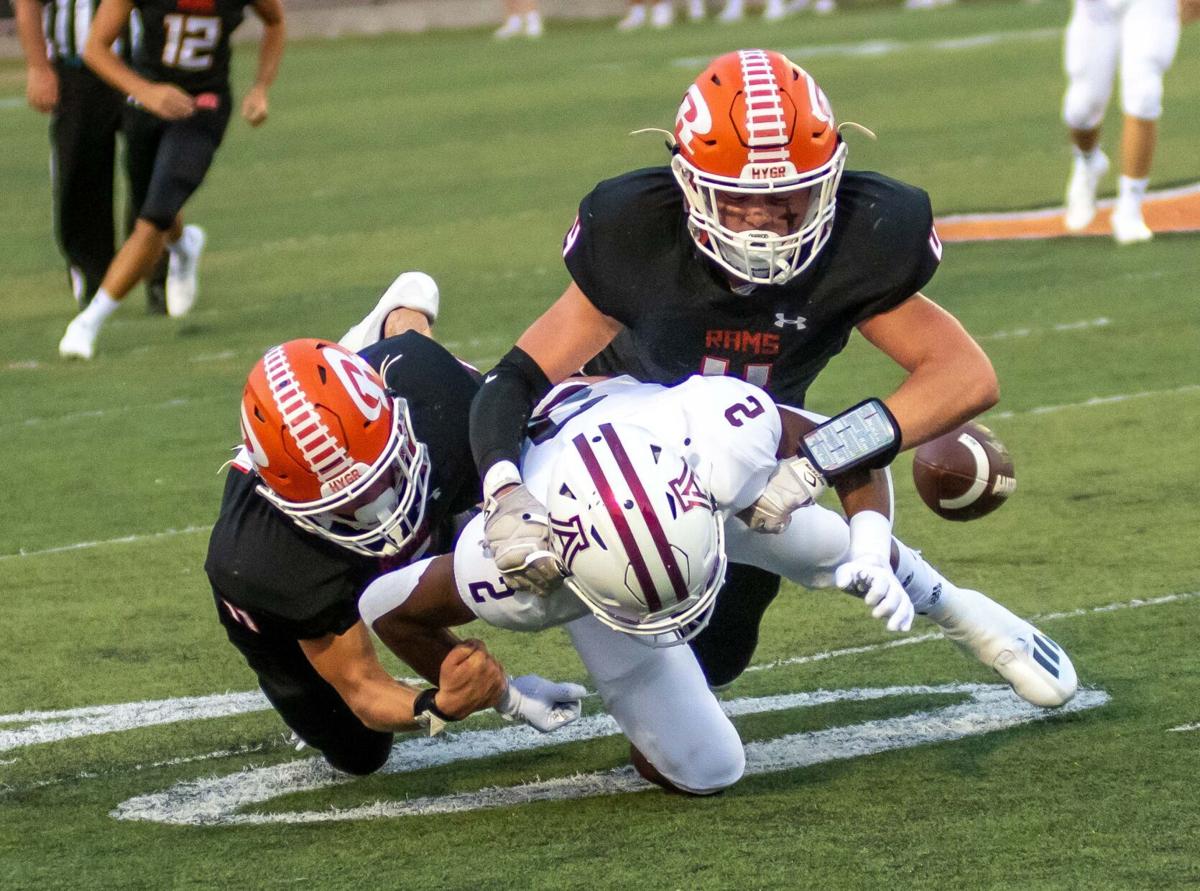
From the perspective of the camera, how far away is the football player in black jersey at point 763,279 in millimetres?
3877

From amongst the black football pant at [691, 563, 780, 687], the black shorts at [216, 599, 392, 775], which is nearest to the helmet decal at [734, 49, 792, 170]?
the black football pant at [691, 563, 780, 687]

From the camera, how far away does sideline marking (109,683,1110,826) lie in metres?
3.90

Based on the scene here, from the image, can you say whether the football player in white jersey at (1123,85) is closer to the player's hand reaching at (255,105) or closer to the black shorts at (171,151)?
the player's hand reaching at (255,105)

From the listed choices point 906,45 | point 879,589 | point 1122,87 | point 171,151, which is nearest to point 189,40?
point 171,151

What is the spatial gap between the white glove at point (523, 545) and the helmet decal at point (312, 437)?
0.94ft

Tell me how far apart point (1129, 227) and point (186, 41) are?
13.4 feet

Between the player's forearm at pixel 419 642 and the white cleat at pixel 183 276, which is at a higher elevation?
the player's forearm at pixel 419 642

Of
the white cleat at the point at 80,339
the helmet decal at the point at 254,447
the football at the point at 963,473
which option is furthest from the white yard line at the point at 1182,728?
the white cleat at the point at 80,339

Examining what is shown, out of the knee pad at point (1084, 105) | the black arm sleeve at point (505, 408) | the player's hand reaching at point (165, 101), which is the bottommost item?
the knee pad at point (1084, 105)

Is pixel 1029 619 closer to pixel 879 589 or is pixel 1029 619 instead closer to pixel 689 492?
pixel 879 589

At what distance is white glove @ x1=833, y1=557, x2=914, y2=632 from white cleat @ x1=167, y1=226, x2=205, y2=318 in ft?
19.2

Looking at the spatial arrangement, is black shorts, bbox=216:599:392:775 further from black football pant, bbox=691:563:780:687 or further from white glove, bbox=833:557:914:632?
white glove, bbox=833:557:914:632

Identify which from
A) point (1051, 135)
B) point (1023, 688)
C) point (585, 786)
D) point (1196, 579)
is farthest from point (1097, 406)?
point (1051, 135)

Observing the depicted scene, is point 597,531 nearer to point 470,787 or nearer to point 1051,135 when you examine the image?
point 470,787
